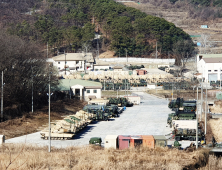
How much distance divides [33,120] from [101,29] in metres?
79.0

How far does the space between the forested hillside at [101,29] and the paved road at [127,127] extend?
158ft

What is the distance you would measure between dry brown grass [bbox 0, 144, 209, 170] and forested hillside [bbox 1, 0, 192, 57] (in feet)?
213

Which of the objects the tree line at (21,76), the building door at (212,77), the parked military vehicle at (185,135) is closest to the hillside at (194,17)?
the building door at (212,77)

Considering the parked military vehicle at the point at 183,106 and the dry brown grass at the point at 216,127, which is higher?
the parked military vehicle at the point at 183,106

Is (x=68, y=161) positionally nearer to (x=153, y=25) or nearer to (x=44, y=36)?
(x=44, y=36)

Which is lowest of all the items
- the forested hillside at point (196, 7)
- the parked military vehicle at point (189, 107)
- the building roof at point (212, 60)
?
the parked military vehicle at point (189, 107)

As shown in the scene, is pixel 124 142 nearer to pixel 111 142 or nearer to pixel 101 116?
pixel 111 142

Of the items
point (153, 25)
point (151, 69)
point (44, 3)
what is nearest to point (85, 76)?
point (151, 69)

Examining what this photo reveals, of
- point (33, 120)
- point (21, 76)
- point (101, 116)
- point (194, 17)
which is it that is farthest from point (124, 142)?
point (194, 17)

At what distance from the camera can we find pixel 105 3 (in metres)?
120

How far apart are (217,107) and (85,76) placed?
27244 mm

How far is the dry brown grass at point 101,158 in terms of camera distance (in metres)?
18.8

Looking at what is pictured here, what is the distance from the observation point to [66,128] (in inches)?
1147

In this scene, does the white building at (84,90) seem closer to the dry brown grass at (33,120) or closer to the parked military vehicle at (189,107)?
the dry brown grass at (33,120)
